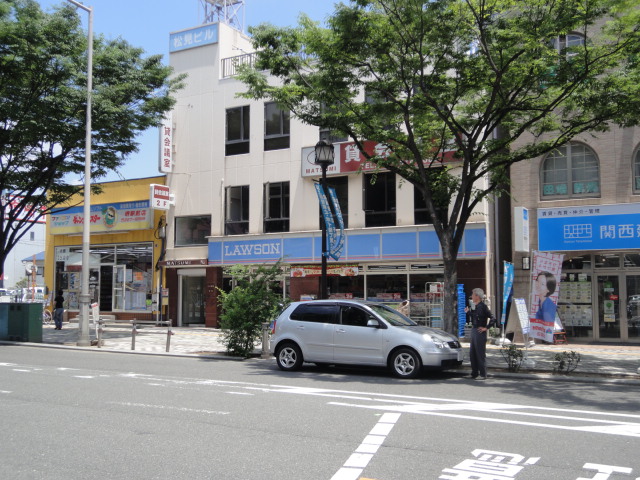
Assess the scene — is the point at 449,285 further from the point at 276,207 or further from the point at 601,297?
the point at 276,207

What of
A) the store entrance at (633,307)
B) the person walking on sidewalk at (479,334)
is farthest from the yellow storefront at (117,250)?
the store entrance at (633,307)

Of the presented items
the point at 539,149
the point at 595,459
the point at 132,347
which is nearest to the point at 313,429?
the point at 595,459

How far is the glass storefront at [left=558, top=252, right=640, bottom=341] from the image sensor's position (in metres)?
19.1

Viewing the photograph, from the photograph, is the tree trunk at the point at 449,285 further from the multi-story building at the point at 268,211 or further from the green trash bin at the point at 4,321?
the green trash bin at the point at 4,321

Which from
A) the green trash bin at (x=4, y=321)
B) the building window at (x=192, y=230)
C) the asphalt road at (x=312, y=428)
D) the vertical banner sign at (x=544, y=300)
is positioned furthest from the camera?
the building window at (x=192, y=230)

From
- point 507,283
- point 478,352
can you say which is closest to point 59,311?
point 507,283

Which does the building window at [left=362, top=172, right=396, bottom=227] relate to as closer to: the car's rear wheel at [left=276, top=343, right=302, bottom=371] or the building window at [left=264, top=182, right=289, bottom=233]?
the building window at [left=264, top=182, right=289, bottom=233]

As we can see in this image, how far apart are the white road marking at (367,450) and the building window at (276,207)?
1719 cm

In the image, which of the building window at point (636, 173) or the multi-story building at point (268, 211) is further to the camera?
the multi-story building at point (268, 211)

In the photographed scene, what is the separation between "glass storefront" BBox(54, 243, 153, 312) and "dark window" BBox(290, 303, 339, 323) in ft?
53.2

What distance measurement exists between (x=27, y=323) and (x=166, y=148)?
32.6 feet

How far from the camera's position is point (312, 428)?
755cm

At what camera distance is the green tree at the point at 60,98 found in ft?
64.2

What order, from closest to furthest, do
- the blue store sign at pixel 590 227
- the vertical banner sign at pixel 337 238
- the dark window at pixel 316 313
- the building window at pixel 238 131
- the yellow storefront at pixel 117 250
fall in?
the dark window at pixel 316 313 < the blue store sign at pixel 590 227 < the vertical banner sign at pixel 337 238 < the building window at pixel 238 131 < the yellow storefront at pixel 117 250
